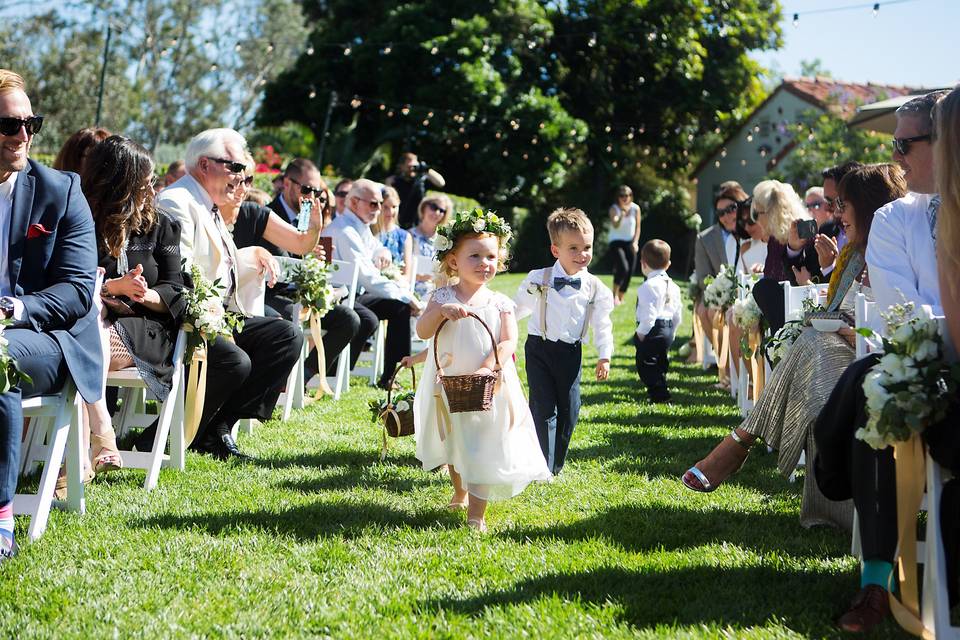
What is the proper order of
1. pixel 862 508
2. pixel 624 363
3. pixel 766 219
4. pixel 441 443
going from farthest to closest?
1. pixel 624 363
2. pixel 766 219
3. pixel 441 443
4. pixel 862 508

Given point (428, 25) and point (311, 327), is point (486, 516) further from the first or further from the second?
point (428, 25)

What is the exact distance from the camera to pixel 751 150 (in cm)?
4169

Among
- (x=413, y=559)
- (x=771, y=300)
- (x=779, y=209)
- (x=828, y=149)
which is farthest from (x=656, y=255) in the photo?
(x=828, y=149)

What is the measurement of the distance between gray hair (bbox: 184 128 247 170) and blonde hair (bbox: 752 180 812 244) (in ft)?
13.6

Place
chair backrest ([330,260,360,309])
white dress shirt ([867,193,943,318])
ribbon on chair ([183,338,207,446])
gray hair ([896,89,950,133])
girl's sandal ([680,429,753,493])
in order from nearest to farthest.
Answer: white dress shirt ([867,193,943,318])
gray hair ([896,89,950,133])
girl's sandal ([680,429,753,493])
ribbon on chair ([183,338,207,446])
chair backrest ([330,260,360,309])

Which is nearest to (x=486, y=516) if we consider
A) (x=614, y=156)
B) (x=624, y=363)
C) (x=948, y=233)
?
(x=948, y=233)

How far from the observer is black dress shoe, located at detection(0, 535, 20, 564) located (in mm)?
4164

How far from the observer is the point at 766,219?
26.6 ft

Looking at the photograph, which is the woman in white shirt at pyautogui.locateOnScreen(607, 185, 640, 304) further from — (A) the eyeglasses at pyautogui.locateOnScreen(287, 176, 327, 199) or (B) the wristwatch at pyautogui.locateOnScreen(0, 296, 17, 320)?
(B) the wristwatch at pyautogui.locateOnScreen(0, 296, 17, 320)

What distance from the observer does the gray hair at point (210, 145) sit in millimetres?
6469

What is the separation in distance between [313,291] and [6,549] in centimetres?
403

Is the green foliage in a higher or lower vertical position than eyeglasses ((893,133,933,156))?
higher

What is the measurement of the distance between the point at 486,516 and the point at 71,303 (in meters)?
2.28

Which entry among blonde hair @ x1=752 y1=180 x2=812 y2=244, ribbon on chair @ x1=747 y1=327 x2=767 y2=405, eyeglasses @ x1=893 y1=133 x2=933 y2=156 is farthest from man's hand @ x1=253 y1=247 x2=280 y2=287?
eyeglasses @ x1=893 y1=133 x2=933 y2=156
